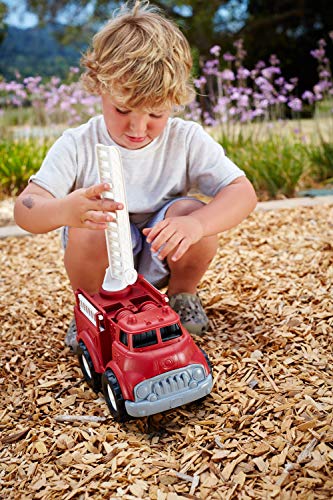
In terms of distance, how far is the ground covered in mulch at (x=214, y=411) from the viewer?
1540 mm

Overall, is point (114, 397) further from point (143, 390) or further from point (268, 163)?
point (268, 163)

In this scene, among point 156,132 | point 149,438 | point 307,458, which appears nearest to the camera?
point 307,458

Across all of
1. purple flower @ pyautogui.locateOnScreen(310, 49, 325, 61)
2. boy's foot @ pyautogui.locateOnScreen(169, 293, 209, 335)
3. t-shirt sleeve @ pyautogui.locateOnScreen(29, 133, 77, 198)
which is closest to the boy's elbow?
t-shirt sleeve @ pyautogui.locateOnScreen(29, 133, 77, 198)

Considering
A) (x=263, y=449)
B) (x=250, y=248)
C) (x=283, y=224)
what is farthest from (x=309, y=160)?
(x=263, y=449)

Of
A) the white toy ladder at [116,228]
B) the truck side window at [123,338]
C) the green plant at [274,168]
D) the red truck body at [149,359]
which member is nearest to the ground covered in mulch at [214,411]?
the red truck body at [149,359]

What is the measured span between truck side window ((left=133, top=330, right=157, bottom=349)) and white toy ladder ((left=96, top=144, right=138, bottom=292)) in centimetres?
24

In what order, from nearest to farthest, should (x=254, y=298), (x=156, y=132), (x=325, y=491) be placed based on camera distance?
(x=325, y=491) < (x=156, y=132) < (x=254, y=298)

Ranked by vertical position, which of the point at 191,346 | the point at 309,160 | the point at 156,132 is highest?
the point at 156,132

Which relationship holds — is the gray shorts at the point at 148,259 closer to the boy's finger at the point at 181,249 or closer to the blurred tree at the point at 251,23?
the boy's finger at the point at 181,249

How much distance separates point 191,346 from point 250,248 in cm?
151

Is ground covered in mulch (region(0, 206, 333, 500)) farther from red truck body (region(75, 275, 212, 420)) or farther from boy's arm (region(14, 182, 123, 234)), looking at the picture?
boy's arm (region(14, 182, 123, 234))

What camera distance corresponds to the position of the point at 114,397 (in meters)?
1.70

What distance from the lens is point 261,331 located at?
7.46 feet

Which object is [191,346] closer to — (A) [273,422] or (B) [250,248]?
(A) [273,422]
